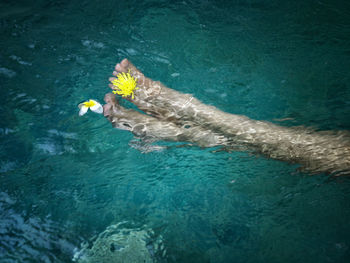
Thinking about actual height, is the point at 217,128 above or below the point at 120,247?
above

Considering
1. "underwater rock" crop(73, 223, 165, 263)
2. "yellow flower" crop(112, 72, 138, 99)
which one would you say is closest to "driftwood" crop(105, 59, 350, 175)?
"yellow flower" crop(112, 72, 138, 99)

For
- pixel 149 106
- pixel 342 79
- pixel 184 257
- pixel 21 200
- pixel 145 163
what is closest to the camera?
pixel 342 79

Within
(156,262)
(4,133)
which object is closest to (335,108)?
(156,262)

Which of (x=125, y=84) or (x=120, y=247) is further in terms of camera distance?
(x=120, y=247)

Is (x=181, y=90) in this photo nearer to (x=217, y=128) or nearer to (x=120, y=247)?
(x=217, y=128)

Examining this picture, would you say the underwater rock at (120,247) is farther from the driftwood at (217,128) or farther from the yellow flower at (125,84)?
the yellow flower at (125,84)

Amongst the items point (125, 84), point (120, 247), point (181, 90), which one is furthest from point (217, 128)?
point (120, 247)

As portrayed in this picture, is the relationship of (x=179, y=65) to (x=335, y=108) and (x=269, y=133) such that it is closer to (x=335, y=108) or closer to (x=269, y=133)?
(x=269, y=133)
